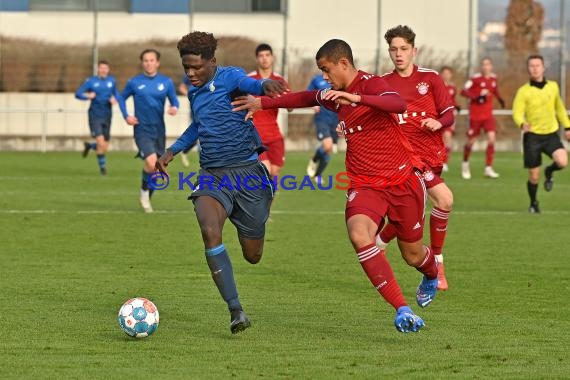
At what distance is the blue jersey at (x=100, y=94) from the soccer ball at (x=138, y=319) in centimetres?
2094

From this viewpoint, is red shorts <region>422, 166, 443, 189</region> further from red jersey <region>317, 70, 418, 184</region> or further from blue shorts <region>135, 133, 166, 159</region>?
blue shorts <region>135, 133, 166, 159</region>

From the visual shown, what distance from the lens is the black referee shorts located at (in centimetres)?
1903

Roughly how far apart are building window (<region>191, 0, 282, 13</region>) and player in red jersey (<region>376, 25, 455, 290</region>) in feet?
108

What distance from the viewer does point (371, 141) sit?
9.22 m

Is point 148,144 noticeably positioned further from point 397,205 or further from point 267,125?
point 397,205

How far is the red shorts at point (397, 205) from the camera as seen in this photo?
30.0 ft

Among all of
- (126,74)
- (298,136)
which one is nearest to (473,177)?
(298,136)

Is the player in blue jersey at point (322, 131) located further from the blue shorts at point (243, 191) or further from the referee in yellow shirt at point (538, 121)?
the blue shorts at point (243, 191)

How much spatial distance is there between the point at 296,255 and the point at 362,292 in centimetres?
290

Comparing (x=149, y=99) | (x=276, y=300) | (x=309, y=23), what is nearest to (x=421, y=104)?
(x=276, y=300)

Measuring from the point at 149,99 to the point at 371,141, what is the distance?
10.3 m

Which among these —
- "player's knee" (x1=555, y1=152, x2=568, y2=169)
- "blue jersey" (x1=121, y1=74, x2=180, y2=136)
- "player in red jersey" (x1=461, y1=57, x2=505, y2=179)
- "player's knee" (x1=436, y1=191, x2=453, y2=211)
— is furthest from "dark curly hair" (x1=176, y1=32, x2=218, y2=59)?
"player in red jersey" (x1=461, y1=57, x2=505, y2=179)

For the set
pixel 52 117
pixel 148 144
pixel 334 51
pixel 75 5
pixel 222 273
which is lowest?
pixel 52 117

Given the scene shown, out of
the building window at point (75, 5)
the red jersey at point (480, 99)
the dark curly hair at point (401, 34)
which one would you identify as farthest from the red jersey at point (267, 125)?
the building window at point (75, 5)
